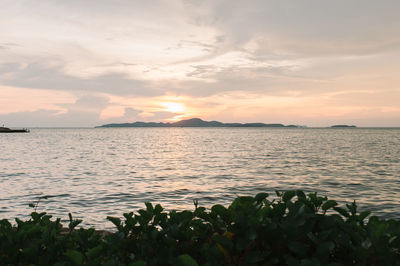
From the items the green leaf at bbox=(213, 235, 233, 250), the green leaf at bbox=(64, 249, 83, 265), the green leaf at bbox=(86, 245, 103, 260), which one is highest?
the green leaf at bbox=(213, 235, 233, 250)

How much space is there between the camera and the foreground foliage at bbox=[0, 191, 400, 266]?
2.51 m

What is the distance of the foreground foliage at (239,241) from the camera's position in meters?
2.51

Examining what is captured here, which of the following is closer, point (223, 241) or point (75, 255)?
point (75, 255)

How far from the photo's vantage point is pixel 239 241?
8.50ft

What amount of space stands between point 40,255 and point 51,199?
59.0ft

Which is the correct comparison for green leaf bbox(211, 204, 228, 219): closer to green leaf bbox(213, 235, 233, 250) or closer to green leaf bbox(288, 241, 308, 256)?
green leaf bbox(213, 235, 233, 250)

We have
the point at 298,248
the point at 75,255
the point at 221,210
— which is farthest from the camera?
the point at 221,210

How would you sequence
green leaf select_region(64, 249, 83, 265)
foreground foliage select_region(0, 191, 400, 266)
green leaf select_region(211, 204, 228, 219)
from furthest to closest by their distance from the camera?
green leaf select_region(211, 204, 228, 219) < foreground foliage select_region(0, 191, 400, 266) < green leaf select_region(64, 249, 83, 265)

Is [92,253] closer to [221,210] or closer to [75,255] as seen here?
[75,255]

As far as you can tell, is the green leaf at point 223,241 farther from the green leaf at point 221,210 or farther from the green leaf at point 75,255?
the green leaf at point 75,255

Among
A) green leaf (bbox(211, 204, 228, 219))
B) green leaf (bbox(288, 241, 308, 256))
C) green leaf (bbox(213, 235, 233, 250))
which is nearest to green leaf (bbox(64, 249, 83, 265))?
green leaf (bbox(213, 235, 233, 250))

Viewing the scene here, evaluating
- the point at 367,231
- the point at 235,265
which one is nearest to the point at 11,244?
the point at 235,265

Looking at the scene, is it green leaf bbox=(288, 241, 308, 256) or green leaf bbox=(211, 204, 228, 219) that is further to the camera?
green leaf bbox=(211, 204, 228, 219)

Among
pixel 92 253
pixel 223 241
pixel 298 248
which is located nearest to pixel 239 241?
pixel 223 241
